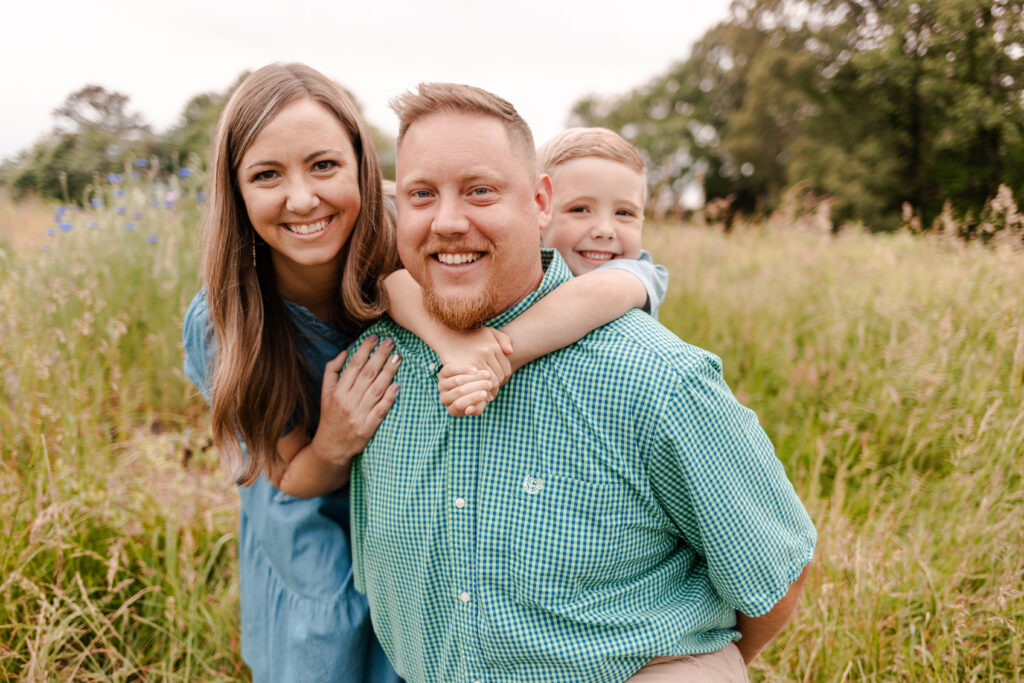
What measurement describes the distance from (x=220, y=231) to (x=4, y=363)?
5.53 feet

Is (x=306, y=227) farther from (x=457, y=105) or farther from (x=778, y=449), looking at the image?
(x=778, y=449)

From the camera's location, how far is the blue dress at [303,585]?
208 centimetres

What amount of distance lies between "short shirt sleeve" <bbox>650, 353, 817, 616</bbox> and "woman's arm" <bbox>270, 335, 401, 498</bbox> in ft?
2.59

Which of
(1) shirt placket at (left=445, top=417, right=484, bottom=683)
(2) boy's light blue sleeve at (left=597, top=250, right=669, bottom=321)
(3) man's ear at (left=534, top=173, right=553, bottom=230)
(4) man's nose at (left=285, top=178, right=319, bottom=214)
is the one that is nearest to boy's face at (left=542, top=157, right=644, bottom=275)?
(2) boy's light blue sleeve at (left=597, top=250, right=669, bottom=321)

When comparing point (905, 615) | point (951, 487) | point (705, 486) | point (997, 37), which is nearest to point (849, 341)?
point (951, 487)

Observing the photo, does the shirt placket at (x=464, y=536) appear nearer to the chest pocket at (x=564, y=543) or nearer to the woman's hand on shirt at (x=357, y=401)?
the chest pocket at (x=564, y=543)

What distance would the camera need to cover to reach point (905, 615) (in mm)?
2275

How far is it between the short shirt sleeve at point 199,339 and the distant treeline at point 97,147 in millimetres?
2381

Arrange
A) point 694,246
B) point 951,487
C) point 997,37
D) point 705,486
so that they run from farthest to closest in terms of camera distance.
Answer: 1. point 694,246
2. point 997,37
3. point 951,487
4. point 705,486

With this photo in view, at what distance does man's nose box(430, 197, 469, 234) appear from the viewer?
4.99 feet

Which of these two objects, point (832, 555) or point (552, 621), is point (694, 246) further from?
point (552, 621)

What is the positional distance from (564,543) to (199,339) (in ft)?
4.85

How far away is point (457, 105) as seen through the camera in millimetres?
1547

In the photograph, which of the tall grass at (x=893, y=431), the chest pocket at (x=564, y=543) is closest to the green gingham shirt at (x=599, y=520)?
the chest pocket at (x=564, y=543)
